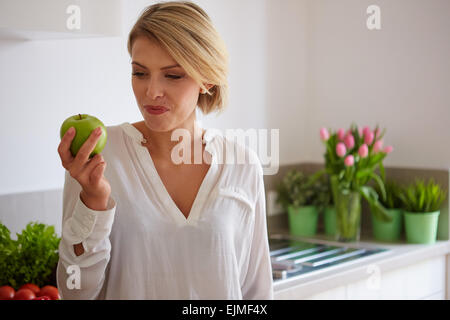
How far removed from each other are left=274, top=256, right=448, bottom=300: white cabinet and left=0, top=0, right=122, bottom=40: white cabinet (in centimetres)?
92

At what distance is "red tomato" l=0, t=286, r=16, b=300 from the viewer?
1426mm

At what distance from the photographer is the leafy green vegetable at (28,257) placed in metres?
1.55

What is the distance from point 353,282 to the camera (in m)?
2.07

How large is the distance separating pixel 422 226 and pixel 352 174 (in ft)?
1.04

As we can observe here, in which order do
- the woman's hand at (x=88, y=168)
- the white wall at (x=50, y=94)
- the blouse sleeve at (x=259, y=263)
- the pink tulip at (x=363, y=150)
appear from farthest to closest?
the pink tulip at (x=363, y=150) → the white wall at (x=50, y=94) → the blouse sleeve at (x=259, y=263) → the woman's hand at (x=88, y=168)

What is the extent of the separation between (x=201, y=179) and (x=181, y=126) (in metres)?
0.11

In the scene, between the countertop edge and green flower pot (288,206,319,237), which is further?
green flower pot (288,206,319,237)

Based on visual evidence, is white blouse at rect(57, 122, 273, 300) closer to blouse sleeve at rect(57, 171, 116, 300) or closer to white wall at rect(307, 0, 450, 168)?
blouse sleeve at rect(57, 171, 116, 300)

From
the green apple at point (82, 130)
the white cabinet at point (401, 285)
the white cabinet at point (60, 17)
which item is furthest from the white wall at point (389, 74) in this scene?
the green apple at point (82, 130)

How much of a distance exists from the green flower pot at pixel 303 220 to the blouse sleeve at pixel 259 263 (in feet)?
4.26

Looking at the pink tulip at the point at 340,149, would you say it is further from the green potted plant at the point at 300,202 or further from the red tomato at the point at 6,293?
the red tomato at the point at 6,293

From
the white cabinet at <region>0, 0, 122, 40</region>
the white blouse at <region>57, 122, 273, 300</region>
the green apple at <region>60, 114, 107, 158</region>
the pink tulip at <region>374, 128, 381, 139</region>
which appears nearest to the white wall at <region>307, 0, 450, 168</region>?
the pink tulip at <region>374, 128, 381, 139</region>
